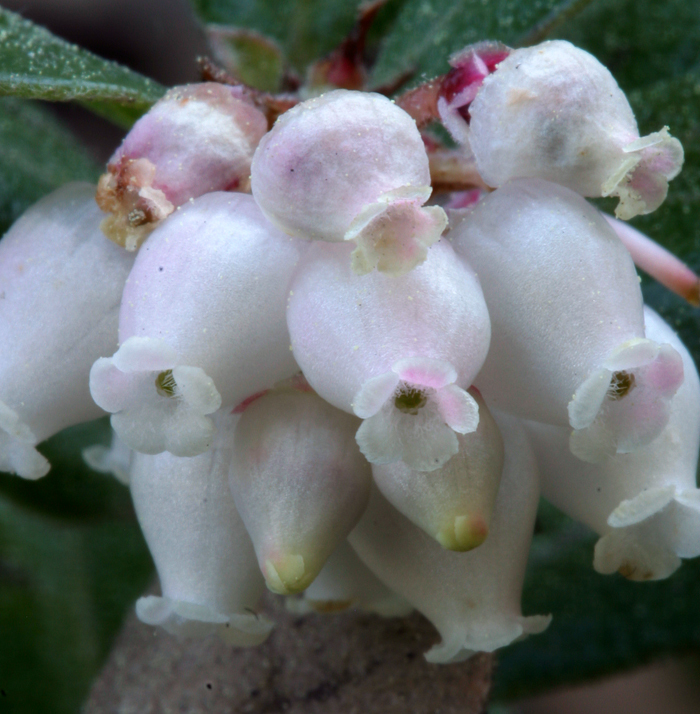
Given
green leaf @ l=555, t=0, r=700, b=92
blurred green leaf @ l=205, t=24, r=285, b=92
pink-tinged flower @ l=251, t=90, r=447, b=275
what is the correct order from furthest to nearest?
green leaf @ l=555, t=0, r=700, b=92, blurred green leaf @ l=205, t=24, r=285, b=92, pink-tinged flower @ l=251, t=90, r=447, b=275

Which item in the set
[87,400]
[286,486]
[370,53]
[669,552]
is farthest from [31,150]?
[669,552]

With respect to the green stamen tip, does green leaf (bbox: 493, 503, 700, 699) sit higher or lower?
lower

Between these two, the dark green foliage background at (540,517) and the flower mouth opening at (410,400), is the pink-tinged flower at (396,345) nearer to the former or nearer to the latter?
the flower mouth opening at (410,400)

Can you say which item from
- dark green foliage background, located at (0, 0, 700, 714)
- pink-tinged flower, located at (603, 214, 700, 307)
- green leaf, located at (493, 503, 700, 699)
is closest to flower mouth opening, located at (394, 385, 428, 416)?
pink-tinged flower, located at (603, 214, 700, 307)

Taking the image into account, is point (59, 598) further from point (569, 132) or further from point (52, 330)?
point (569, 132)

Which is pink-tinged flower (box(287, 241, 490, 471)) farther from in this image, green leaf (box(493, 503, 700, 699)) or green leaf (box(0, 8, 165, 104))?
green leaf (box(493, 503, 700, 699))

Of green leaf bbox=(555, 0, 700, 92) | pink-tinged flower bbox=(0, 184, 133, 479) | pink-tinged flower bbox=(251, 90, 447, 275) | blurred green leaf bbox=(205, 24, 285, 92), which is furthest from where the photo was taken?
green leaf bbox=(555, 0, 700, 92)

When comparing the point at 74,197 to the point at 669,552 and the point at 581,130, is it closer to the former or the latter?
the point at 581,130

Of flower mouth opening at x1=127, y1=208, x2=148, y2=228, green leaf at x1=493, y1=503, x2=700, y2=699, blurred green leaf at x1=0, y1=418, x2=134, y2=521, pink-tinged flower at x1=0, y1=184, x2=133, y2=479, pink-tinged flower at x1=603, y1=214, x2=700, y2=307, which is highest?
flower mouth opening at x1=127, y1=208, x2=148, y2=228

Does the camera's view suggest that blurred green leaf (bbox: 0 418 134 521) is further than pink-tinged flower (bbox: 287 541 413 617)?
Yes
